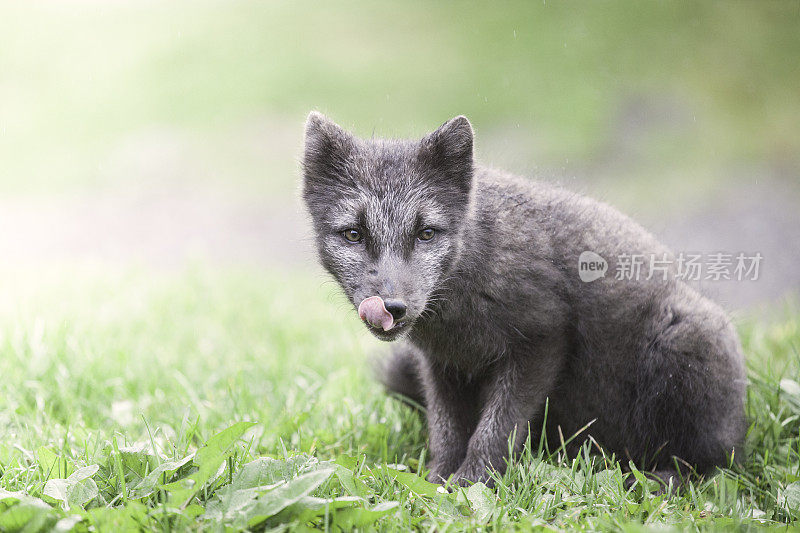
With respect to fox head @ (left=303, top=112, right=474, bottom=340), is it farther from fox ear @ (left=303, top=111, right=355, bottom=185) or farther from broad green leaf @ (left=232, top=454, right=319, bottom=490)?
broad green leaf @ (left=232, top=454, right=319, bottom=490)

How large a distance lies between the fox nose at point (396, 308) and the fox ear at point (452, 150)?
2.52 ft

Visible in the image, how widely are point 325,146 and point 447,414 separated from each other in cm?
155

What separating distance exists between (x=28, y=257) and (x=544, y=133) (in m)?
6.81

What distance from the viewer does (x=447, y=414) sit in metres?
3.93

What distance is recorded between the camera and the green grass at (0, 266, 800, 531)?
2.68 metres

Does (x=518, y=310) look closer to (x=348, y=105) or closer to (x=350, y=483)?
(x=350, y=483)

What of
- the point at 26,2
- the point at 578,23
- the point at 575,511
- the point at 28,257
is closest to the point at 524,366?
the point at 575,511

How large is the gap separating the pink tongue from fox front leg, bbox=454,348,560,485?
0.87 meters

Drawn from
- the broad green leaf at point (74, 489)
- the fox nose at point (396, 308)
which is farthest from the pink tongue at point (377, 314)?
the broad green leaf at point (74, 489)

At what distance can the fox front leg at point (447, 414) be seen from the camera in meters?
3.84

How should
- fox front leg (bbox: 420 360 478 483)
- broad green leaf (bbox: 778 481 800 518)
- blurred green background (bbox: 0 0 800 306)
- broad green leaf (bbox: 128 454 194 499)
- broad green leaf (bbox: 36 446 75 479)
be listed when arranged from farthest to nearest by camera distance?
blurred green background (bbox: 0 0 800 306) < fox front leg (bbox: 420 360 478 483) < broad green leaf (bbox: 778 481 800 518) < broad green leaf (bbox: 36 446 75 479) < broad green leaf (bbox: 128 454 194 499)

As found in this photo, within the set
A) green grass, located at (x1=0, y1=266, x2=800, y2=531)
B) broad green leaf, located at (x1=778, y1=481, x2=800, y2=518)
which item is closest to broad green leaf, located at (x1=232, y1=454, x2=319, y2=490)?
green grass, located at (x1=0, y1=266, x2=800, y2=531)

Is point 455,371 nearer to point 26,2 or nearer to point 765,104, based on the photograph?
point 765,104

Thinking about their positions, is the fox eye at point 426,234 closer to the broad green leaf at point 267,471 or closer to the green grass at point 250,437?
the green grass at point 250,437
